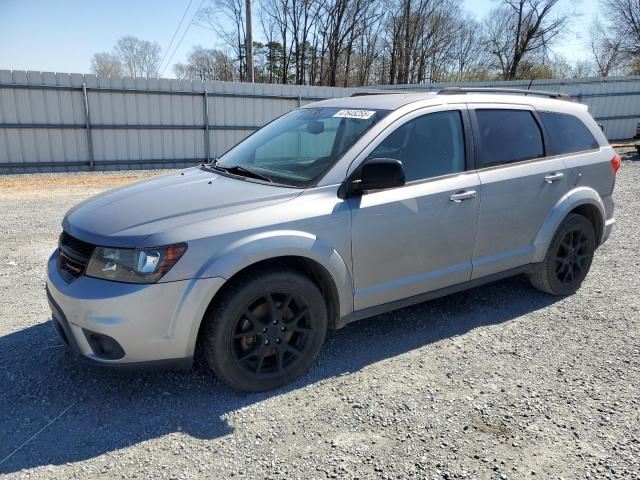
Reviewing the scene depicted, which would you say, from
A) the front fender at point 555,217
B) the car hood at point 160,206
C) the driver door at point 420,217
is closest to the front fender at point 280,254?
the driver door at point 420,217

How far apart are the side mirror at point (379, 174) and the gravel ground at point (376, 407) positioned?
1.28 m

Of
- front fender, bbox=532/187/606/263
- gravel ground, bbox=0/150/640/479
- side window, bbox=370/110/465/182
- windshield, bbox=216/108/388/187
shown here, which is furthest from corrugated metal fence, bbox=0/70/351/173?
front fender, bbox=532/187/606/263

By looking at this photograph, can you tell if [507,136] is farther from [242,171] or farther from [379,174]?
[242,171]

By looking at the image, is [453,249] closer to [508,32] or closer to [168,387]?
[168,387]

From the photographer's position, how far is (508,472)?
245cm

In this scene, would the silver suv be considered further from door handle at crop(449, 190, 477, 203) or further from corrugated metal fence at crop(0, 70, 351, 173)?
corrugated metal fence at crop(0, 70, 351, 173)

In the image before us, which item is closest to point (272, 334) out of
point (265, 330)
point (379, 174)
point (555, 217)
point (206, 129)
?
point (265, 330)

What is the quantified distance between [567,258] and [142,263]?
3853mm

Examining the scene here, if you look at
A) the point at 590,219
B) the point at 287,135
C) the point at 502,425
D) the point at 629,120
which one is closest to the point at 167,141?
the point at 287,135

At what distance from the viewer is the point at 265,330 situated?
3045 millimetres

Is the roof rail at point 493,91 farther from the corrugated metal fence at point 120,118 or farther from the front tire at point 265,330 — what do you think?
the corrugated metal fence at point 120,118

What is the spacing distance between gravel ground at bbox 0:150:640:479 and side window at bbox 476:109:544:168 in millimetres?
1380

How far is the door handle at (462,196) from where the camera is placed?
3654mm

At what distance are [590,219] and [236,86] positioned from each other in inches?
487
